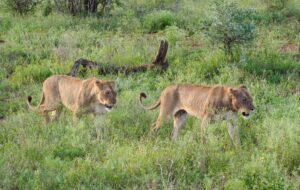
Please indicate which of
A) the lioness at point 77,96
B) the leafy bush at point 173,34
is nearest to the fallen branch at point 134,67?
the leafy bush at point 173,34

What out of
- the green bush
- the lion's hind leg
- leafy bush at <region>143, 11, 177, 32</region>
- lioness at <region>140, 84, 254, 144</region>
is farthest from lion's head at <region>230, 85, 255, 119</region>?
leafy bush at <region>143, 11, 177, 32</region>

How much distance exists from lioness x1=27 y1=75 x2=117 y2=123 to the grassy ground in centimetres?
20

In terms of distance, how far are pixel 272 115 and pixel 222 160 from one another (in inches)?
82.2

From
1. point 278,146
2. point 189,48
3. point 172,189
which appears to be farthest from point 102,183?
point 189,48

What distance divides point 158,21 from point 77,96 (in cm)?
648

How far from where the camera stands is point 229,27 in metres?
12.1

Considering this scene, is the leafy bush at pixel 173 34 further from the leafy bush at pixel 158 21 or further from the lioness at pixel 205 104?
the lioness at pixel 205 104

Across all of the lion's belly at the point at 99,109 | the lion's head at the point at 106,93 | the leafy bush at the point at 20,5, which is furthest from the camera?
the leafy bush at the point at 20,5

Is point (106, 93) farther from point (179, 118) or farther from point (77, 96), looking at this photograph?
point (179, 118)

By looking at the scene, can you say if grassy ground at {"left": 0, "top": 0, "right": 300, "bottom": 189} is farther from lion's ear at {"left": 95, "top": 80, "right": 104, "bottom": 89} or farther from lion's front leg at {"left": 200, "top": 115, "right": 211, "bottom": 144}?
lion's ear at {"left": 95, "top": 80, "right": 104, "bottom": 89}

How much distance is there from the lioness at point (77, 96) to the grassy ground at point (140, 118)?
0.66 ft

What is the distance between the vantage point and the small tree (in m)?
12.1

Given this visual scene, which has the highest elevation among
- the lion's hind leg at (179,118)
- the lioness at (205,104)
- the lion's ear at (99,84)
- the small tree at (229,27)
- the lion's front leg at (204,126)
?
the small tree at (229,27)

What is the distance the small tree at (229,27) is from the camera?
478 inches
